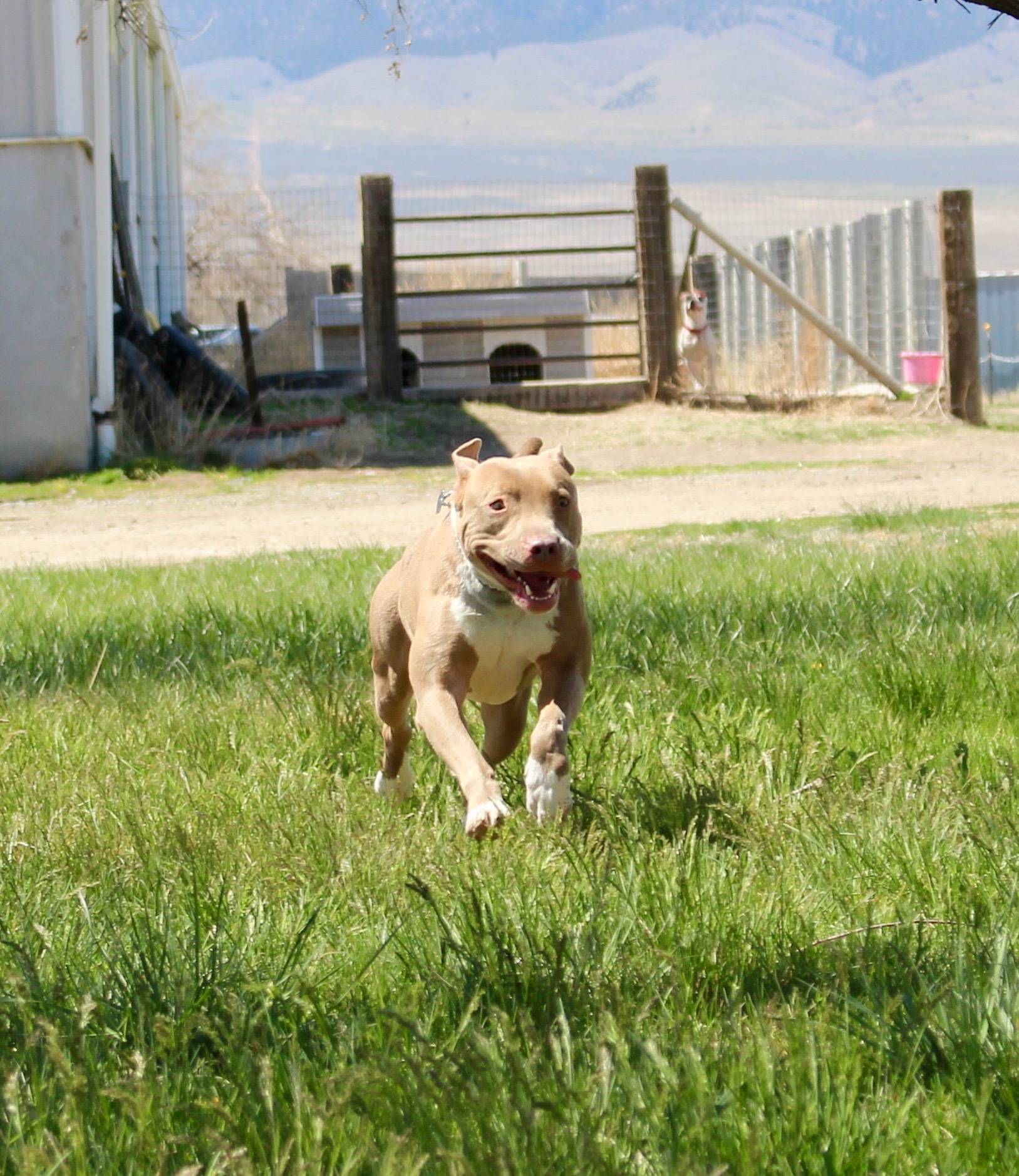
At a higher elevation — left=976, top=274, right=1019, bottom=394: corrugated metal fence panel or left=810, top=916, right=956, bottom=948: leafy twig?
left=976, top=274, right=1019, bottom=394: corrugated metal fence panel

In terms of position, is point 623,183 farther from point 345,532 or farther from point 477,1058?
point 477,1058

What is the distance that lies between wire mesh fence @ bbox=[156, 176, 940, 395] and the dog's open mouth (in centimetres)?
1364

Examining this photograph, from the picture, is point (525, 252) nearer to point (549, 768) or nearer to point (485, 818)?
point (549, 768)

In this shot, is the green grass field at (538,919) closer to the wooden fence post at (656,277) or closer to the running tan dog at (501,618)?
the running tan dog at (501,618)

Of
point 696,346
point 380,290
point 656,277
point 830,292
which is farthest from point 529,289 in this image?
point 830,292

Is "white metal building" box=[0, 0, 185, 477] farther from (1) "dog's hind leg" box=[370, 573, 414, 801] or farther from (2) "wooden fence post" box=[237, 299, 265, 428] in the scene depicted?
(1) "dog's hind leg" box=[370, 573, 414, 801]

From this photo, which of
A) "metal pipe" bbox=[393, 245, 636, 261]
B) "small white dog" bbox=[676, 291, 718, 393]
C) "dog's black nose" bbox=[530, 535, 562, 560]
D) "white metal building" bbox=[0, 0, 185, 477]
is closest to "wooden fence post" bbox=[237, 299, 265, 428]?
"white metal building" bbox=[0, 0, 185, 477]

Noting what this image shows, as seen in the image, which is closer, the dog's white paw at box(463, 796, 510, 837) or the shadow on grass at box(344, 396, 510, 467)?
the dog's white paw at box(463, 796, 510, 837)

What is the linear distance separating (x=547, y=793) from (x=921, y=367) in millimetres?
19614

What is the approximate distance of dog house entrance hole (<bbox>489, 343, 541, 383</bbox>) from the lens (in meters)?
20.9

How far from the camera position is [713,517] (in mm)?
10219

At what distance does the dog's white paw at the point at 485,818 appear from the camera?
2.75 metres

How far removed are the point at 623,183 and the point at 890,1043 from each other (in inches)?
679

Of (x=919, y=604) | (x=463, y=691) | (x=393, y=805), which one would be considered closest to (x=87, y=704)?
(x=393, y=805)
